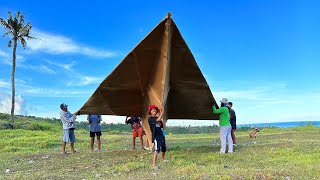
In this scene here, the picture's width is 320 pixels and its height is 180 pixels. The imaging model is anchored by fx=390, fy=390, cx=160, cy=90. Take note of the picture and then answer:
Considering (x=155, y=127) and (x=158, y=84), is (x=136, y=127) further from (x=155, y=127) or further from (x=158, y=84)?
(x=155, y=127)

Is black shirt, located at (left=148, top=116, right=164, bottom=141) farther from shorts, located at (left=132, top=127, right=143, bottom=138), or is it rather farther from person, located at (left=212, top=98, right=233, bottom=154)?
shorts, located at (left=132, top=127, right=143, bottom=138)

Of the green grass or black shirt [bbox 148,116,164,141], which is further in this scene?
black shirt [bbox 148,116,164,141]

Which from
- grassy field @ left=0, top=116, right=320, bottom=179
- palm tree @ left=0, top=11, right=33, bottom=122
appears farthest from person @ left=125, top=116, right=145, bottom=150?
palm tree @ left=0, top=11, right=33, bottom=122

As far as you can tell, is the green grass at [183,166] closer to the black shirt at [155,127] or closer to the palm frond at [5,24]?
the black shirt at [155,127]

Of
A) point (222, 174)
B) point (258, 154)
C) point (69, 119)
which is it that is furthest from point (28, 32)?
point (222, 174)

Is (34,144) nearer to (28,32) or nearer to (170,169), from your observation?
(170,169)

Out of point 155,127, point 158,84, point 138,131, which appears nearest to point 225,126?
point 158,84

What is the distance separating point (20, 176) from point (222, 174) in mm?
5580

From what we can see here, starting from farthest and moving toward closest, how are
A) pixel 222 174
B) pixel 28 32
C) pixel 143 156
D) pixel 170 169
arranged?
pixel 28 32 < pixel 143 156 < pixel 170 169 < pixel 222 174

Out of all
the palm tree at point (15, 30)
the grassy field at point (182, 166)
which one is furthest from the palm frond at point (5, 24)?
the grassy field at point (182, 166)

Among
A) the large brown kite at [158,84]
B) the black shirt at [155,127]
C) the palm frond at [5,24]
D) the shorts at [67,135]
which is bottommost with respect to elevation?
the shorts at [67,135]

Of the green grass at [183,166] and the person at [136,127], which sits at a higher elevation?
the person at [136,127]

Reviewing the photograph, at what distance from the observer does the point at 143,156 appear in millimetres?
14188

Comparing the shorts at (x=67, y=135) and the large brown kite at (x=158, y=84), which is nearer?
the large brown kite at (x=158, y=84)
